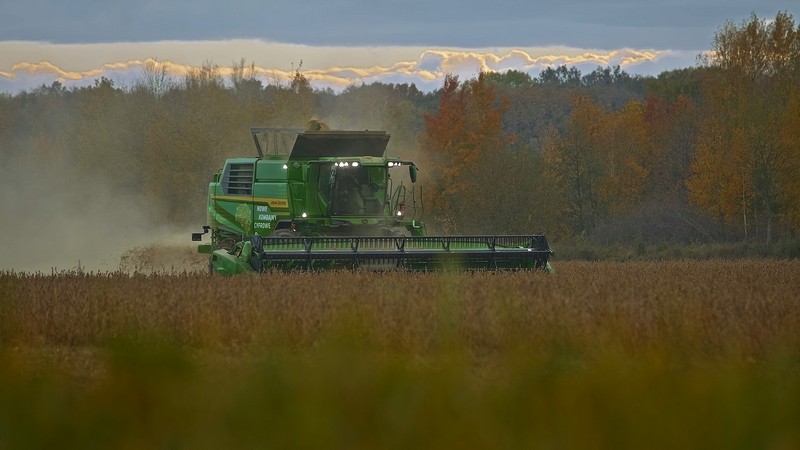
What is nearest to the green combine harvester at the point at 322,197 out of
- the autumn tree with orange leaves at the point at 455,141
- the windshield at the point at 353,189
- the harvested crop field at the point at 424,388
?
the windshield at the point at 353,189

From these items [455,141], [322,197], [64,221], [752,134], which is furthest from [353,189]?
[64,221]

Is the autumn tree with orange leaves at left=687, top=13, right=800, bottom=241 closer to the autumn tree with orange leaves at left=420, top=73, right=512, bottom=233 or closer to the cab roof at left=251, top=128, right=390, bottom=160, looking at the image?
the autumn tree with orange leaves at left=420, top=73, right=512, bottom=233

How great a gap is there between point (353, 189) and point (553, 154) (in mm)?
30134

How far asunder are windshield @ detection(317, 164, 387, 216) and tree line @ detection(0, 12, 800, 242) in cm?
1735

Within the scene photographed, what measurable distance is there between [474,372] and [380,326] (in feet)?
6.41

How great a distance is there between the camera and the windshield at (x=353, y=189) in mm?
19438

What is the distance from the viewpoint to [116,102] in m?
63.2

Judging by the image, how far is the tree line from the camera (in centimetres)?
3694

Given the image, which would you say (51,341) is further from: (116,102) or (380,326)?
(116,102)

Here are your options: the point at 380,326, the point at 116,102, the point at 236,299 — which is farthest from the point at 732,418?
the point at 116,102

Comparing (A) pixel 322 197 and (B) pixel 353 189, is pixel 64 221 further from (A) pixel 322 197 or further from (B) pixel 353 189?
(B) pixel 353 189

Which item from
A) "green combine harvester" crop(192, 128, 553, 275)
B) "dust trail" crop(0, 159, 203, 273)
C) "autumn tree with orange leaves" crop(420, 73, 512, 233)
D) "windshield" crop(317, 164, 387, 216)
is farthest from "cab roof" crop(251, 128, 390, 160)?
"autumn tree with orange leaves" crop(420, 73, 512, 233)

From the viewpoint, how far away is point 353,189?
1962 cm

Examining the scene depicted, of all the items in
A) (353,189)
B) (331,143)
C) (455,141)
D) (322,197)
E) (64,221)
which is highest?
(455,141)
